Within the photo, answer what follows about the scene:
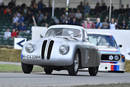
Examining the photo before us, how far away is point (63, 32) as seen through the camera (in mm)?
16047

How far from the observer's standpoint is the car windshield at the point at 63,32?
1605 centimetres

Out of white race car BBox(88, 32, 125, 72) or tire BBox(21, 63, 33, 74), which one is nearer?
tire BBox(21, 63, 33, 74)

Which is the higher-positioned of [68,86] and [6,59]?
[68,86]

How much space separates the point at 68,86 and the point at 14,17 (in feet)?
79.5

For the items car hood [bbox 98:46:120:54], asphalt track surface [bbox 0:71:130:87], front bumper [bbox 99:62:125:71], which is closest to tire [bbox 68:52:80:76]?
asphalt track surface [bbox 0:71:130:87]

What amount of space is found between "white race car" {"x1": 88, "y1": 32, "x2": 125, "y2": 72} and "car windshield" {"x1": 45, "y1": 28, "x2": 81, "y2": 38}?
199 inches

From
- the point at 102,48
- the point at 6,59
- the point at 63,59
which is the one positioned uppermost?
the point at 63,59

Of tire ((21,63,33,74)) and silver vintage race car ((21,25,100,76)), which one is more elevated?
silver vintage race car ((21,25,100,76))

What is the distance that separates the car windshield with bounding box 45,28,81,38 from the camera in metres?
16.0

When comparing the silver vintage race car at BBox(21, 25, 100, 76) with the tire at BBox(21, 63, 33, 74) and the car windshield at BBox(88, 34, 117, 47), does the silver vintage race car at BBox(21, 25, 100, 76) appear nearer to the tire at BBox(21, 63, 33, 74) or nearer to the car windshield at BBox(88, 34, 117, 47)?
the tire at BBox(21, 63, 33, 74)

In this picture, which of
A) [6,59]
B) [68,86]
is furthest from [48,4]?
[68,86]

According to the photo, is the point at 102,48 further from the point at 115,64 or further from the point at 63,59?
the point at 63,59

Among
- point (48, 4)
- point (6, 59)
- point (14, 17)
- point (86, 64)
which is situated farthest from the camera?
point (48, 4)

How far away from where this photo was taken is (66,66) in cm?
1458
